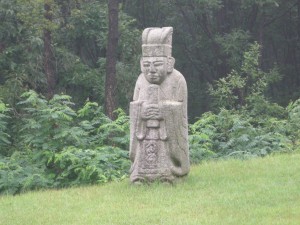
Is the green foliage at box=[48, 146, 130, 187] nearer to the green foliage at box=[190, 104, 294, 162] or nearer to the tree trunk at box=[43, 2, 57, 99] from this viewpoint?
the green foliage at box=[190, 104, 294, 162]

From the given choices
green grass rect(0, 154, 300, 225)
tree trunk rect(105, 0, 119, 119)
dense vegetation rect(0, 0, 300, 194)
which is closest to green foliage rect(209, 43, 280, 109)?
dense vegetation rect(0, 0, 300, 194)

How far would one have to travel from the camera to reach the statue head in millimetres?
11055

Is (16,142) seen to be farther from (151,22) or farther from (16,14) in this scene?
(151,22)

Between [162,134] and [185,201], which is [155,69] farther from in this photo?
[185,201]

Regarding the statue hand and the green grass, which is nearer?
the green grass

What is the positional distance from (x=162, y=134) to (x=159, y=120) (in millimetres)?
261

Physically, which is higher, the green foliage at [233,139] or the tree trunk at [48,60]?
the tree trunk at [48,60]

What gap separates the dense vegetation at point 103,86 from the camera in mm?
13367

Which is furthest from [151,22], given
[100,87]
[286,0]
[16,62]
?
[16,62]

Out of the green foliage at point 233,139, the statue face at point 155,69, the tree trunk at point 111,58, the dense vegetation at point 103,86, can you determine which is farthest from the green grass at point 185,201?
the tree trunk at point 111,58

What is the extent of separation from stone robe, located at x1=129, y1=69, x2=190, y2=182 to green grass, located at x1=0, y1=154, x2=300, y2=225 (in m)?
0.29

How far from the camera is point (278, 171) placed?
11.6m

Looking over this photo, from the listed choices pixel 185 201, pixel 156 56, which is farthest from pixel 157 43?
pixel 185 201

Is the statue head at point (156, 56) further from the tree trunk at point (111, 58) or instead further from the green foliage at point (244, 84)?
the green foliage at point (244, 84)
